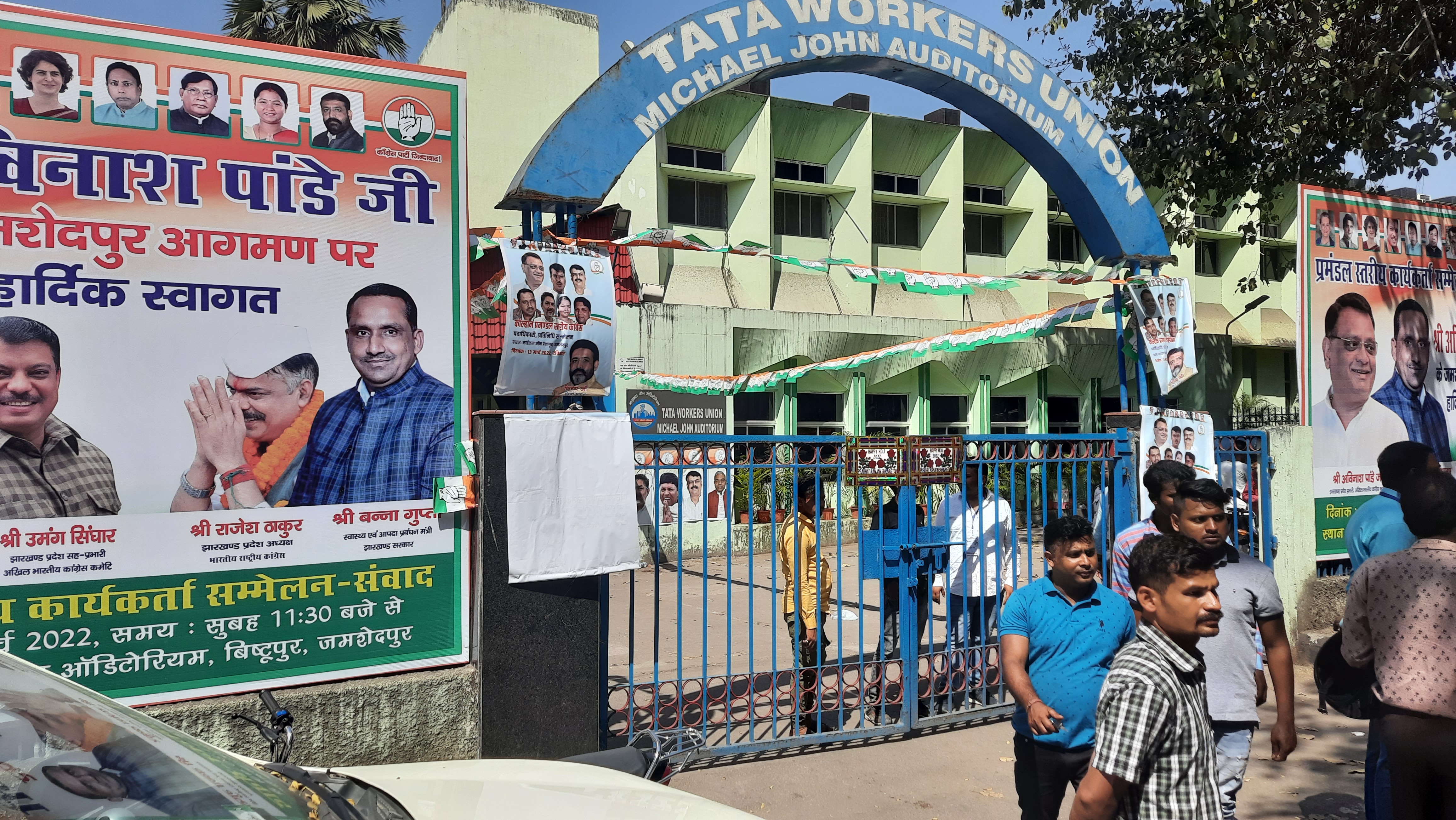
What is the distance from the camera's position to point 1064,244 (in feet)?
74.3

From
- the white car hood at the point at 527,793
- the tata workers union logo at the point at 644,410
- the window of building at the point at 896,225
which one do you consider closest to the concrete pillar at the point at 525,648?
the white car hood at the point at 527,793

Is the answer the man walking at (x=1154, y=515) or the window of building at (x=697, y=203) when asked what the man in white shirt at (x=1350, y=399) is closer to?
the man walking at (x=1154, y=515)

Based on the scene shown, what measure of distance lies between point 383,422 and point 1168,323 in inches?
217

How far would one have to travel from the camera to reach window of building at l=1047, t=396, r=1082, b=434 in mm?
21891

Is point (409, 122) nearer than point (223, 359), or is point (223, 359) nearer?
point (223, 359)

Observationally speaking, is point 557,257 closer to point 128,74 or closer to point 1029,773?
point 128,74

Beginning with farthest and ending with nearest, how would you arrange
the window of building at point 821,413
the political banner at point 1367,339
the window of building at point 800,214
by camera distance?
1. the window of building at point 800,214
2. the window of building at point 821,413
3. the political banner at point 1367,339

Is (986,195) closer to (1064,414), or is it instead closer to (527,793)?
(1064,414)

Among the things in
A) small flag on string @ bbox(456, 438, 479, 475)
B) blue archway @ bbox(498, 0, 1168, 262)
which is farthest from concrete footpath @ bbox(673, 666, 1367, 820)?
blue archway @ bbox(498, 0, 1168, 262)

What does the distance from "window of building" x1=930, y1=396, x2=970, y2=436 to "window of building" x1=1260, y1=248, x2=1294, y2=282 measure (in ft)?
31.8

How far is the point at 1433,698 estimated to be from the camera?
3543 mm

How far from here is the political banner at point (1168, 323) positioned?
7223 mm

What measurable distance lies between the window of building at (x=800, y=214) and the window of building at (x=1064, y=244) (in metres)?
5.87

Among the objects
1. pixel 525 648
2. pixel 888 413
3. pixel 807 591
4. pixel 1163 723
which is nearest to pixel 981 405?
pixel 888 413
